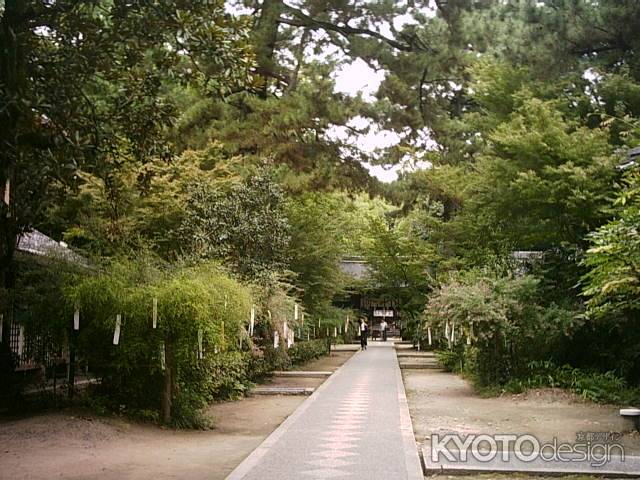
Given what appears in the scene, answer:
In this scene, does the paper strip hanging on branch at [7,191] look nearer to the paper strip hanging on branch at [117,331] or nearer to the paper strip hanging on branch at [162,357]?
the paper strip hanging on branch at [117,331]

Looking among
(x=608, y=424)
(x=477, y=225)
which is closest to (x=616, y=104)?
(x=477, y=225)

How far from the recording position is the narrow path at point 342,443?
25.1 ft

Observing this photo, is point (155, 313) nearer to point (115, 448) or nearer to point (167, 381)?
point (167, 381)

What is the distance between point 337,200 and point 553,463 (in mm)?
22829

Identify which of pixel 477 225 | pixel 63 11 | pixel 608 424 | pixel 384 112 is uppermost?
pixel 384 112

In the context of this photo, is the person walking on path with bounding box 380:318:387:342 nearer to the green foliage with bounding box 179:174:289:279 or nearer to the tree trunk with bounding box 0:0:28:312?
the green foliage with bounding box 179:174:289:279

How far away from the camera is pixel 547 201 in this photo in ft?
54.3

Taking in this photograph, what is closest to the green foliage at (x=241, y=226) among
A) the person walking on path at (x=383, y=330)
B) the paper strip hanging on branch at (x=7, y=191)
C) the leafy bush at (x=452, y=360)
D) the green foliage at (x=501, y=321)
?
the green foliage at (x=501, y=321)

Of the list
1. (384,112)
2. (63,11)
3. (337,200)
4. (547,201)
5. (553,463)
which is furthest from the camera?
(337,200)

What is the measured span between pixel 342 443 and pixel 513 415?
5.10 metres

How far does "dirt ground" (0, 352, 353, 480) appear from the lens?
7.95m

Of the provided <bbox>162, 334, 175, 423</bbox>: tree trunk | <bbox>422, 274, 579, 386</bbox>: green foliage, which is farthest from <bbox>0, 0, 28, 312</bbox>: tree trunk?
<bbox>422, 274, 579, 386</bbox>: green foliage

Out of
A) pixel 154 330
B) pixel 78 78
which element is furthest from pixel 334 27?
pixel 154 330

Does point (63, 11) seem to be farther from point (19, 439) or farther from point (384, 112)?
point (384, 112)
